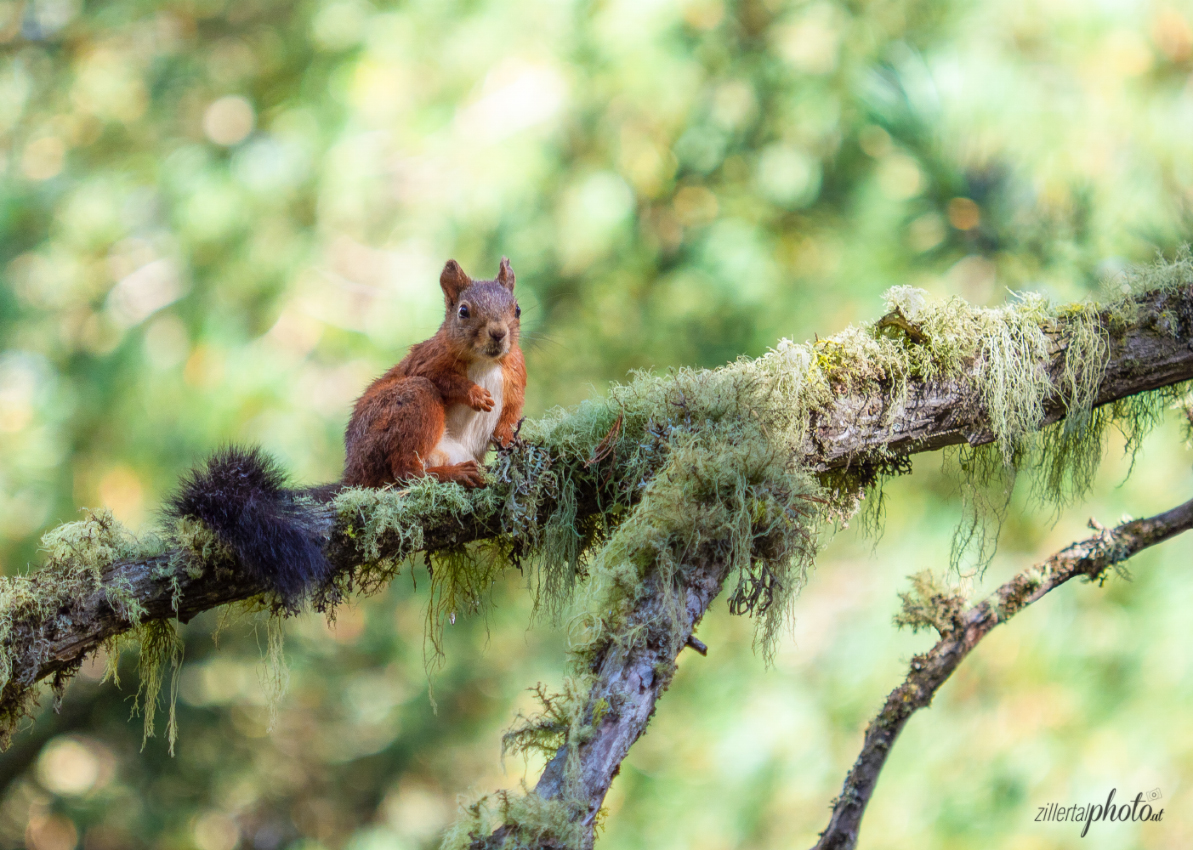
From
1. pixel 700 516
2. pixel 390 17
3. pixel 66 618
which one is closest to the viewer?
pixel 700 516

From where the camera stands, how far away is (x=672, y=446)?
1.51 m

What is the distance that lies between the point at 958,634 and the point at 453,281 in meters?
1.48

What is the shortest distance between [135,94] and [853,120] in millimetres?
3996

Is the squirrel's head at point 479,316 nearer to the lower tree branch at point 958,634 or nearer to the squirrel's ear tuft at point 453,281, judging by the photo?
the squirrel's ear tuft at point 453,281

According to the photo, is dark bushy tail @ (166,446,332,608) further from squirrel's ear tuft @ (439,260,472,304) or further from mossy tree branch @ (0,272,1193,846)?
squirrel's ear tuft @ (439,260,472,304)

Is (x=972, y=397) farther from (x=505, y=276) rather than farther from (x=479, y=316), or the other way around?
(x=505, y=276)

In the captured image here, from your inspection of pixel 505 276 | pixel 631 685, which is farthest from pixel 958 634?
pixel 505 276

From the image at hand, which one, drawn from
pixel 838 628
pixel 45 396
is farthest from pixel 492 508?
pixel 45 396

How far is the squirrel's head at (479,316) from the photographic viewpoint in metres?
2.17

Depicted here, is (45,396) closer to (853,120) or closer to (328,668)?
(328,668)

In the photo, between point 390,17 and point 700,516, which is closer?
point 700,516

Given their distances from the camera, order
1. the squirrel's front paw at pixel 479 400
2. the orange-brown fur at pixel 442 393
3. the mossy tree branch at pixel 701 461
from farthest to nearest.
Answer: the squirrel's front paw at pixel 479 400, the orange-brown fur at pixel 442 393, the mossy tree branch at pixel 701 461

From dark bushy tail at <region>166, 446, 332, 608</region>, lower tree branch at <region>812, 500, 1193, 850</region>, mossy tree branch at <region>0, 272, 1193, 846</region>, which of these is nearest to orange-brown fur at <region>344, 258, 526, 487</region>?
mossy tree branch at <region>0, 272, 1193, 846</region>

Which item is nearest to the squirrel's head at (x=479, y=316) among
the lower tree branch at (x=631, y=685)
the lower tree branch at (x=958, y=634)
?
the lower tree branch at (x=631, y=685)
